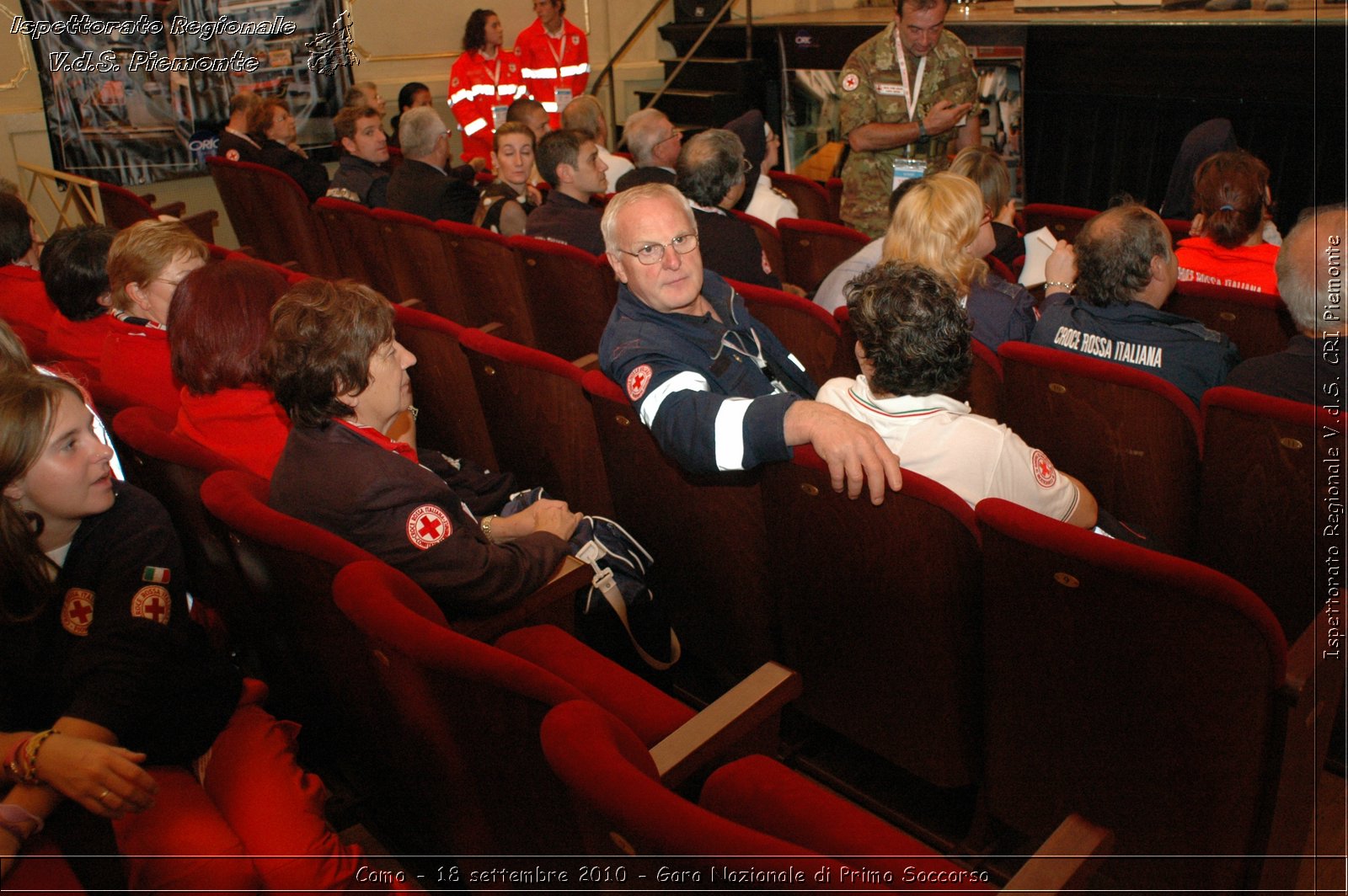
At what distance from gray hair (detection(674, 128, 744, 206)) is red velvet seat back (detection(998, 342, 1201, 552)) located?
1.54 m

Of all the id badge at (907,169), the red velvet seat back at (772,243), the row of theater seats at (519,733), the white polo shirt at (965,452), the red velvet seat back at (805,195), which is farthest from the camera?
the red velvet seat back at (805,195)

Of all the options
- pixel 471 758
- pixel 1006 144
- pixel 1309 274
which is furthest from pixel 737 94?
pixel 471 758

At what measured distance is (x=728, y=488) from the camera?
1760 mm

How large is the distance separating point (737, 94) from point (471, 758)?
705 centimetres

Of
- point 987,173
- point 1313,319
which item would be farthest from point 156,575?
point 987,173

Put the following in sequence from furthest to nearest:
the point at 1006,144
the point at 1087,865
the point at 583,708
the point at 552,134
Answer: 1. the point at 1006,144
2. the point at 552,134
3. the point at 1087,865
4. the point at 583,708

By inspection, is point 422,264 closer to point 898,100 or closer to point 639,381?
point 639,381

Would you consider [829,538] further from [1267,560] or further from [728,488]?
[1267,560]

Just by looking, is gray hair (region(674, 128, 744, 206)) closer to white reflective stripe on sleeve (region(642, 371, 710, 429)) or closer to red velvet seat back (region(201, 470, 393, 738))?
white reflective stripe on sleeve (region(642, 371, 710, 429))

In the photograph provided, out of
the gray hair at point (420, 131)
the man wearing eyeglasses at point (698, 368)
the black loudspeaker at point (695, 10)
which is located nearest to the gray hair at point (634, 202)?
the man wearing eyeglasses at point (698, 368)

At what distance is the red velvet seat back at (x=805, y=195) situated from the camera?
4.98 meters

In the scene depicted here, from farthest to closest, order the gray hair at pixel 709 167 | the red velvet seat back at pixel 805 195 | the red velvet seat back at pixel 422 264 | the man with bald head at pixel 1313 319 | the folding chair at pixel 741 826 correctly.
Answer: the red velvet seat back at pixel 805 195 < the red velvet seat back at pixel 422 264 < the gray hair at pixel 709 167 < the man with bald head at pixel 1313 319 < the folding chair at pixel 741 826

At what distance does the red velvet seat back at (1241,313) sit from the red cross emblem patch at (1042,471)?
4.08ft

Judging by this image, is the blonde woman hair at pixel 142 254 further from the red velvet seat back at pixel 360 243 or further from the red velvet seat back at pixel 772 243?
the red velvet seat back at pixel 772 243
